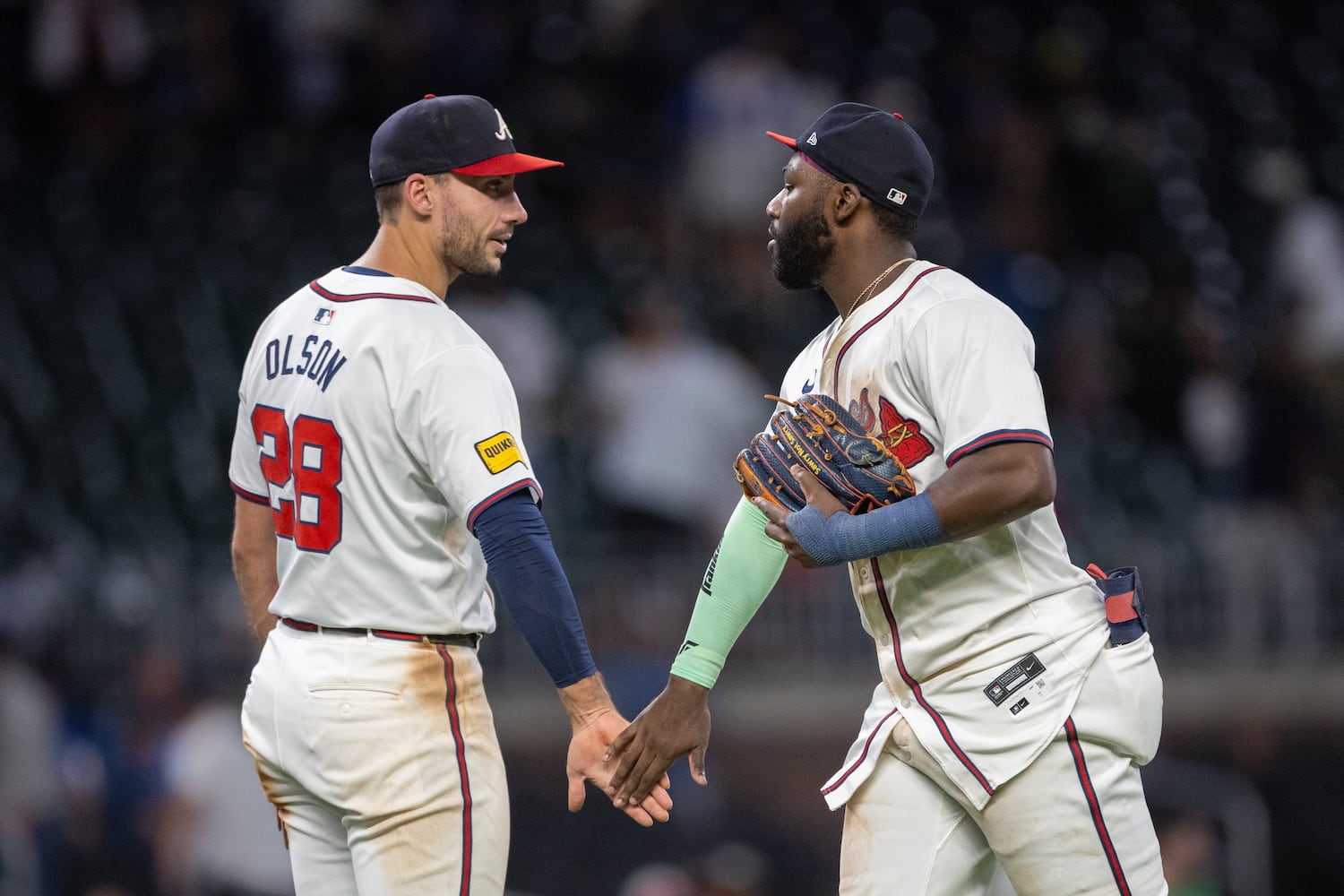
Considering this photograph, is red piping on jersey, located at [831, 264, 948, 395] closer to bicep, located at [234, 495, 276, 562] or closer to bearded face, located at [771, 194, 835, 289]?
bearded face, located at [771, 194, 835, 289]

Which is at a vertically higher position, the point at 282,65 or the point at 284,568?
the point at 282,65

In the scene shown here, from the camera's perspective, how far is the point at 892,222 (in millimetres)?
3871

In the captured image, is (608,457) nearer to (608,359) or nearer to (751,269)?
(608,359)

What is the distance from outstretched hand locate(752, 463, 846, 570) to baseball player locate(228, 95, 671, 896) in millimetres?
467

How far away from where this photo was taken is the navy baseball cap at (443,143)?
3.87 meters

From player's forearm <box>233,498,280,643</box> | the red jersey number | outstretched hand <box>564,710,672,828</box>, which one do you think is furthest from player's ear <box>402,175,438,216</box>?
outstretched hand <box>564,710,672,828</box>

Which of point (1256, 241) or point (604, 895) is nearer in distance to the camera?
point (604, 895)

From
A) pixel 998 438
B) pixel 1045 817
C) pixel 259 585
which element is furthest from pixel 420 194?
pixel 1045 817

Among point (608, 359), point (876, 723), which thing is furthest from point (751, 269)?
point (876, 723)

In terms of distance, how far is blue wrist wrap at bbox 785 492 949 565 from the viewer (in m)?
3.45

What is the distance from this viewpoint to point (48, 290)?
952cm

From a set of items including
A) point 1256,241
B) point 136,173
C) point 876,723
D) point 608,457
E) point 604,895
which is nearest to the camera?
point 876,723

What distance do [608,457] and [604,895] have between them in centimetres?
202

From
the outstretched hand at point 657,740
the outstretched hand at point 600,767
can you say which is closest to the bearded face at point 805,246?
the outstretched hand at point 657,740
